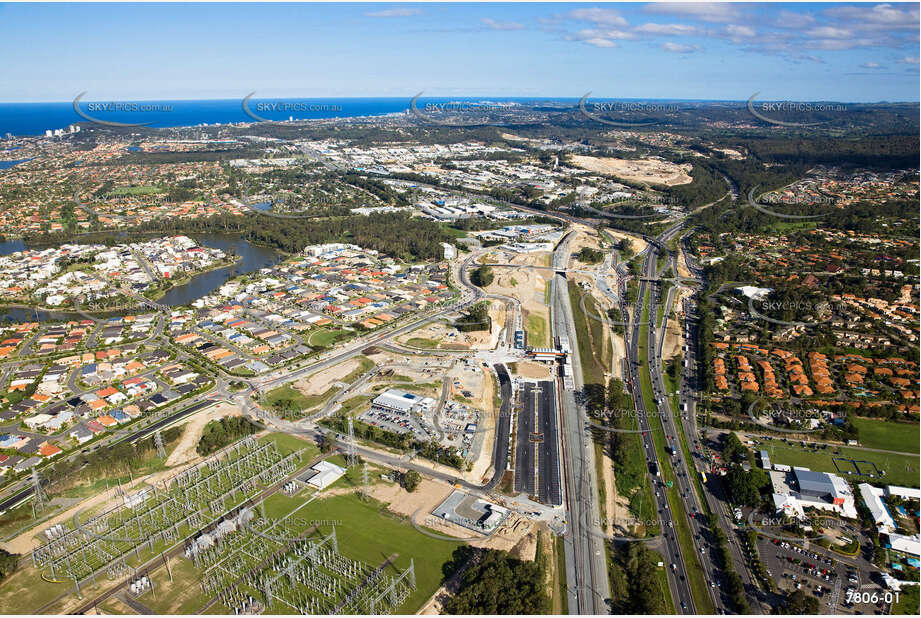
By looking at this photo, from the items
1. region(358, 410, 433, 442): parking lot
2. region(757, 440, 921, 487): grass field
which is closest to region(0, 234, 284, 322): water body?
region(358, 410, 433, 442): parking lot

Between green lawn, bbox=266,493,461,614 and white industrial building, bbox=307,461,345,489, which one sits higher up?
white industrial building, bbox=307,461,345,489

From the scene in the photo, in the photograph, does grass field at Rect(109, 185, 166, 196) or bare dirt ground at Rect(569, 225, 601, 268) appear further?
grass field at Rect(109, 185, 166, 196)

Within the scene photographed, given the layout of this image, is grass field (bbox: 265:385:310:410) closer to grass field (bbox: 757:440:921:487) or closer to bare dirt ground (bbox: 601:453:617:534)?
bare dirt ground (bbox: 601:453:617:534)

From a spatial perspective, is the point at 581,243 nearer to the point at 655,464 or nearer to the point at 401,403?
the point at 401,403

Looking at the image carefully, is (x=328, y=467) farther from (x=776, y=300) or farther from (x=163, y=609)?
(x=776, y=300)

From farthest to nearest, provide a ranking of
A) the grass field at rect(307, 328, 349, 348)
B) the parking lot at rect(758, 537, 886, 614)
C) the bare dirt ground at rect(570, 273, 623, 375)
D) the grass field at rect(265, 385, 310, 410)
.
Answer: the grass field at rect(307, 328, 349, 348)
the bare dirt ground at rect(570, 273, 623, 375)
the grass field at rect(265, 385, 310, 410)
the parking lot at rect(758, 537, 886, 614)

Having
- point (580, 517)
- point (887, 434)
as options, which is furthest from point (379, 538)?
point (887, 434)

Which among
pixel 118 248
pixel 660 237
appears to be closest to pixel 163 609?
pixel 118 248
